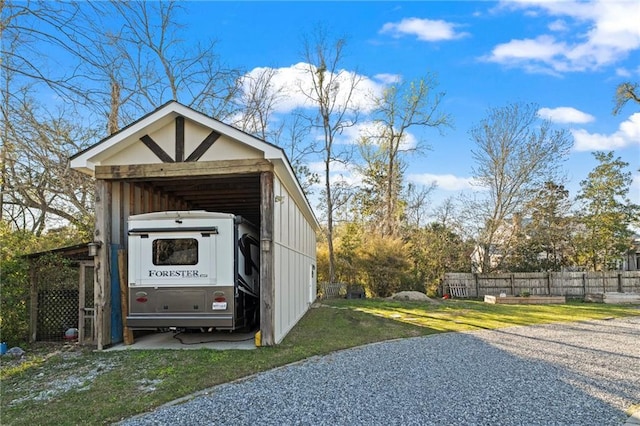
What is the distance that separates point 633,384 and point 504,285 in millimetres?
16755

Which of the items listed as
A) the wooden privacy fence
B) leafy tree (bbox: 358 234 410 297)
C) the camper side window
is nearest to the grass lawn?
the camper side window

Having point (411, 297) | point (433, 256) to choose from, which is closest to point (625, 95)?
point (433, 256)

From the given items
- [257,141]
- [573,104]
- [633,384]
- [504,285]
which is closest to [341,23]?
[573,104]

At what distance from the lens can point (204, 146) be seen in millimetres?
7953

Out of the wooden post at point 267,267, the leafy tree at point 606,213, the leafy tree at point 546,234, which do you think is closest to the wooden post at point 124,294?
the wooden post at point 267,267

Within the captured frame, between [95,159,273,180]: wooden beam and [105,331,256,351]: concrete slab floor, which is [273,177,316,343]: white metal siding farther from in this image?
[105,331,256,351]: concrete slab floor

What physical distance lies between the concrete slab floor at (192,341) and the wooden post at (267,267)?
399mm

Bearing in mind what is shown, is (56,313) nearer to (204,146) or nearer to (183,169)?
(183,169)

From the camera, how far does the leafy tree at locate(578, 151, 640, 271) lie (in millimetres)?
24547

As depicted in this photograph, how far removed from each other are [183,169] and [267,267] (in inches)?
93.4

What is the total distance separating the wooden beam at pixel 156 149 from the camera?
26.3 ft

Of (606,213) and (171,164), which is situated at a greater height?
(171,164)

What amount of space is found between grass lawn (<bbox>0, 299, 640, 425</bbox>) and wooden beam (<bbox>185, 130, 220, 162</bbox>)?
344cm

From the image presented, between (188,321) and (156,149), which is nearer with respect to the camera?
(188,321)
